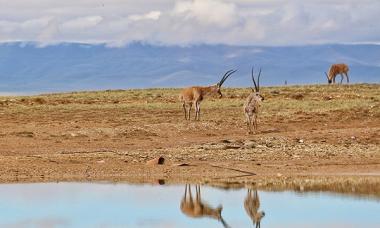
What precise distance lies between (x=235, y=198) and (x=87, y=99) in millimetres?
25288

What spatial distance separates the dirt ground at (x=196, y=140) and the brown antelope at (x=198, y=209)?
221cm

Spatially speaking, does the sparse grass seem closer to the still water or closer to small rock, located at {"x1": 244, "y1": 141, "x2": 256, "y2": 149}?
small rock, located at {"x1": 244, "y1": 141, "x2": 256, "y2": 149}

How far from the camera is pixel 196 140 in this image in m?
Answer: 29.7

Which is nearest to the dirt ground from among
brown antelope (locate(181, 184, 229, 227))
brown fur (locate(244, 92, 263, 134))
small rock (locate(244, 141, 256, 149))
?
small rock (locate(244, 141, 256, 149))

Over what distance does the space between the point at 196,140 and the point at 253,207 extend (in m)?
11.1

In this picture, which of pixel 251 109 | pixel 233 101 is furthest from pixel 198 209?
pixel 233 101

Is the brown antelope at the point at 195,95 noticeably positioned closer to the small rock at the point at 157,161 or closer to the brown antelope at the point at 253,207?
the small rock at the point at 157,161

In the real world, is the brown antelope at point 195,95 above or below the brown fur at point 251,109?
above

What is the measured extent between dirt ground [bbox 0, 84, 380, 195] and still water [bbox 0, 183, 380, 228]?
1.47 metres

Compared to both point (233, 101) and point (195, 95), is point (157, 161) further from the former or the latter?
point (233, 101)

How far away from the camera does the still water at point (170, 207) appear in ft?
56.1

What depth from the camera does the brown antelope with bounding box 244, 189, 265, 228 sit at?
17525mm

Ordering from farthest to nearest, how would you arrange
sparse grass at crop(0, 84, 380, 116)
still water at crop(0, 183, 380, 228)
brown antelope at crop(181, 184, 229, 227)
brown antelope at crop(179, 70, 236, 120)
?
sparse grass at crop(0, 84, 380, 116), brown antelope at crop(179, 70, 236, 120), brown antelope at crop(181, 184, 229, 227), still water at crop(0, 183, 380, 228)

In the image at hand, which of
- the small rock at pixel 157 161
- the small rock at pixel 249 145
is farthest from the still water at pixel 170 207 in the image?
the small rock at pixel 249 145
